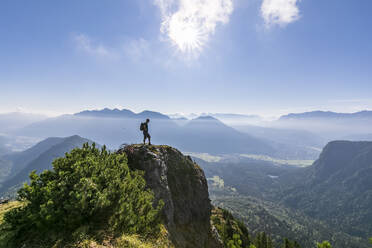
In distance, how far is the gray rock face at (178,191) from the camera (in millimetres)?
25672

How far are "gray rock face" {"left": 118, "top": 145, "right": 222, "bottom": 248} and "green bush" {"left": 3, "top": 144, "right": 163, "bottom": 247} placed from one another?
8.21 m

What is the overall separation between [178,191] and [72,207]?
22654mm

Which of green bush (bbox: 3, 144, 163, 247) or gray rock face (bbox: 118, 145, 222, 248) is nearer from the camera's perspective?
green bush (bbox: 3, 144, 163, 247)

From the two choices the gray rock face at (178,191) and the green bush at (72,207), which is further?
the gray rock face at (178,191)

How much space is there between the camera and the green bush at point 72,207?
37.9 ft

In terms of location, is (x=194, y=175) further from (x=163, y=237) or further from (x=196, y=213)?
(x=163, y=237)

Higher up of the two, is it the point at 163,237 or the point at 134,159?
the point at 134,159

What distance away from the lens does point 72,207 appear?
468 inches

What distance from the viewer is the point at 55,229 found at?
11898 mm

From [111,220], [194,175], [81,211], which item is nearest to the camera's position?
[81,211]

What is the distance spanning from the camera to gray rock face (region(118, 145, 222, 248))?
25.7m

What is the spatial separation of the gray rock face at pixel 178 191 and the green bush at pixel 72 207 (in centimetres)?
821

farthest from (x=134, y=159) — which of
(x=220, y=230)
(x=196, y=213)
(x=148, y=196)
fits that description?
(x=220, y=230)

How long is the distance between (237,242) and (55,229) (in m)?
66.5
